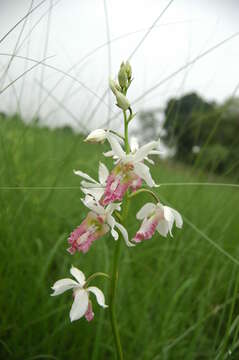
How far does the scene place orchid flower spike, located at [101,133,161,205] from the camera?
119cm

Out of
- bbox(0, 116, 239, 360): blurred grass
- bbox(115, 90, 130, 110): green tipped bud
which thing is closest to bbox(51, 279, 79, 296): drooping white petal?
bbox(0, 116, 239, 360): blurred grass

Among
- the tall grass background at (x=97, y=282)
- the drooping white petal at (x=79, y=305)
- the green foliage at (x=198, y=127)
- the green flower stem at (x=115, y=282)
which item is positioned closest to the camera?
the green flower stem at (x=115, y=282)

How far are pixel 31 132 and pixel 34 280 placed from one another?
1925 mm

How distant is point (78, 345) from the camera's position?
1.93 metres

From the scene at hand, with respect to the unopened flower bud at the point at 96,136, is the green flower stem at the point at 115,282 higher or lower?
lower

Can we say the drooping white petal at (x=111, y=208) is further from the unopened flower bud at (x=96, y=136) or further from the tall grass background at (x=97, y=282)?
the tall grass background at (x=97, y=282)

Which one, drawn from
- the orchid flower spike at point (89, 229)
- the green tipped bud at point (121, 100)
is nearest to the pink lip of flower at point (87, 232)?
the orchid flower spike at point (89, 229)

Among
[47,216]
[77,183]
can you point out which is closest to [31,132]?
[77,183]

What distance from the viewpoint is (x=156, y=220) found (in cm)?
127

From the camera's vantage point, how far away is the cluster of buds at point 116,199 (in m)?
1.20

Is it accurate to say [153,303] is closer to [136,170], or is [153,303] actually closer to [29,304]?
[29,304]

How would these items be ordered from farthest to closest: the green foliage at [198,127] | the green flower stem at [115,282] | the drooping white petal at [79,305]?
the green foliage at [198,127] → the drooping white petal at [79,305] → the green flower stem at [115,282]

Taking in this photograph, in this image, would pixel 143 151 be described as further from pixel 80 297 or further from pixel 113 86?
pixel 80 297

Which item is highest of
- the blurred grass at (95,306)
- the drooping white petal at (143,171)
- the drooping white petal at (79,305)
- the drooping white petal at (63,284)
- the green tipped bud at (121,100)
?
the green tipped bud at (121,100)
